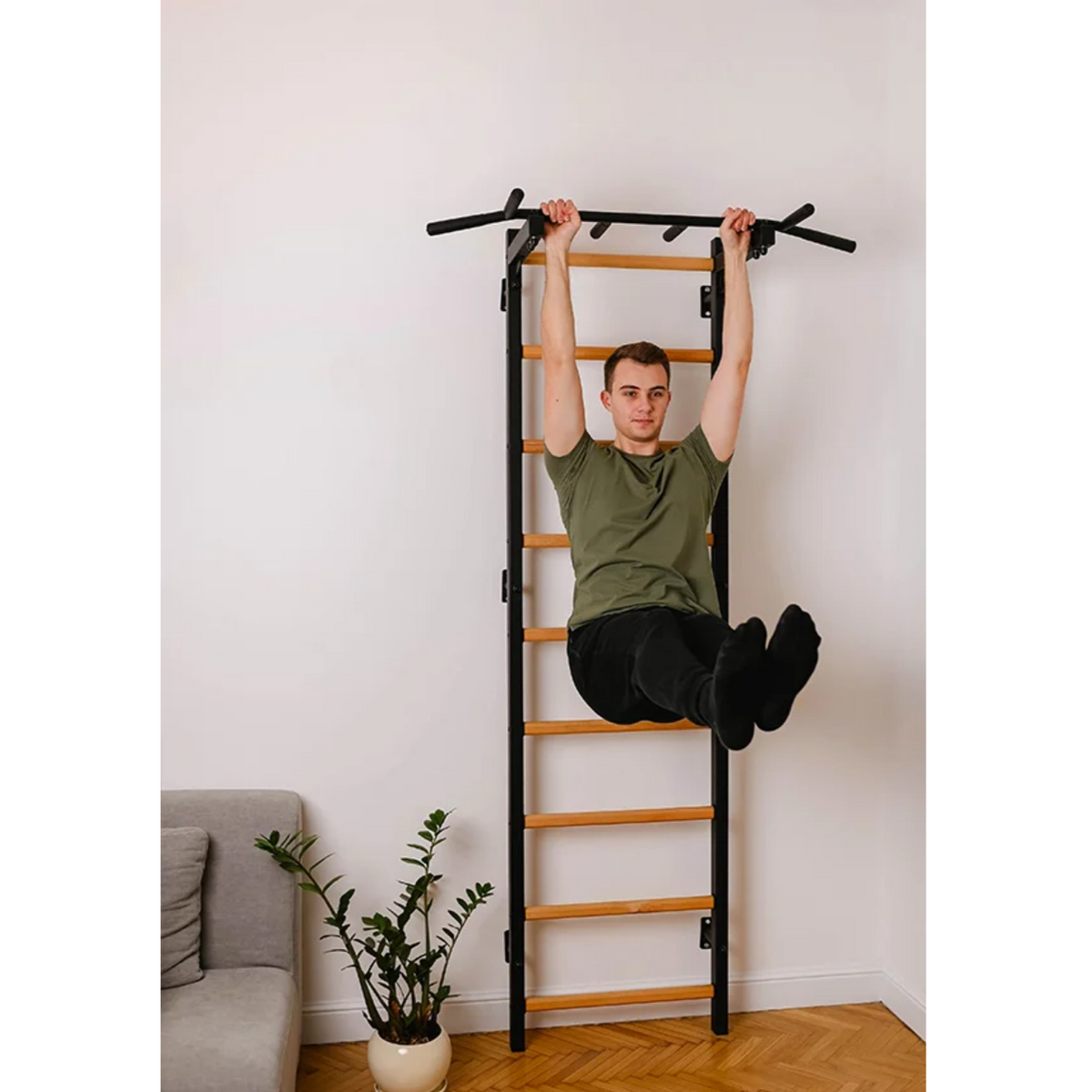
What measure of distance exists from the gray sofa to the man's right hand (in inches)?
68.2

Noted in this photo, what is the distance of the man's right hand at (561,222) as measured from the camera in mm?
2830

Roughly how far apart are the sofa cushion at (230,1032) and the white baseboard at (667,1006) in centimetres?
43

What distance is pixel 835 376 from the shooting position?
3.63 metres

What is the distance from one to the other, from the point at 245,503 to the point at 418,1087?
1691 millimetres

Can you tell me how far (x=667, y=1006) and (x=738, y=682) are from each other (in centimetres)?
180

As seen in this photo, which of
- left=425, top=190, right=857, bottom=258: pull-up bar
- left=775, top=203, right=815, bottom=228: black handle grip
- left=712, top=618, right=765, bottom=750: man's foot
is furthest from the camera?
left=775, top=203, right=815, bottom=228: black handle grip

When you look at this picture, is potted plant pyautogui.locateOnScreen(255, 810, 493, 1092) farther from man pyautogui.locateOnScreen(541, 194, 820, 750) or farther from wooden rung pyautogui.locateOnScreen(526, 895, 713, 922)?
man pyautogui.locateOnScreen(541, 194, 820, 750)

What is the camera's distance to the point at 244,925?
302cm

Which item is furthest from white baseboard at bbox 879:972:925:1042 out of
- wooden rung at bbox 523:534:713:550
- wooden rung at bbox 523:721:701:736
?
wooden rung at bbox 523:534:713:550

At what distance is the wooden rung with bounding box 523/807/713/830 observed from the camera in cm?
323

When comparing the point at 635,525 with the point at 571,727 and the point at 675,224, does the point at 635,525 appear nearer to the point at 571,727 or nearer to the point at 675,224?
the point at 571,727
